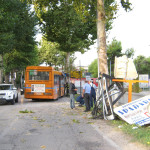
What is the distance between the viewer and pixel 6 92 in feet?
58.8

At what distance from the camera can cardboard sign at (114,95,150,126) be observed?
8219 mm

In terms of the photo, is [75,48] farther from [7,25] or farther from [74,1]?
[74,1]

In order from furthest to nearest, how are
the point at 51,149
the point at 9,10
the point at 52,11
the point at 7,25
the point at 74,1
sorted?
the point at 52,11, the point at 9,10, the point at 7,25, the point at 74,1, the point at 51,149

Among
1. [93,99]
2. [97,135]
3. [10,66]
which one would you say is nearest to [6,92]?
[93,99]

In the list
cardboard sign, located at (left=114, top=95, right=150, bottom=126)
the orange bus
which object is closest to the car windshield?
the orange bus

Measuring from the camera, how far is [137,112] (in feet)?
27.7

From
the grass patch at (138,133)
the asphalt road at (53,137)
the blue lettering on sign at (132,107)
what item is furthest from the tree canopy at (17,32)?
the grass patch at (138,133)

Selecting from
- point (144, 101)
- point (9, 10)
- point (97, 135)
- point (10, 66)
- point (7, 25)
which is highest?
point (9, 10)

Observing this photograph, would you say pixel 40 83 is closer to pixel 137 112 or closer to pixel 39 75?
pixel 39 75

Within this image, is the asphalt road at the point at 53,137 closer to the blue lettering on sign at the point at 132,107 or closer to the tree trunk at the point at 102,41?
the blue lettering on sign at the point at 132,107

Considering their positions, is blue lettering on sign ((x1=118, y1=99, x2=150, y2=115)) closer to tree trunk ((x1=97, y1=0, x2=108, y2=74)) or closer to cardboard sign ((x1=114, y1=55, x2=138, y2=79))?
cardboard sign ((x1=114, y1=55, x2=138, y2=79))

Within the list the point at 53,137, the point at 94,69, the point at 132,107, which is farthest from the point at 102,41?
the point at 94,69

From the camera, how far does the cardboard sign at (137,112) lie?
324 inches

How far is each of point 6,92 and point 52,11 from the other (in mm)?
15642
